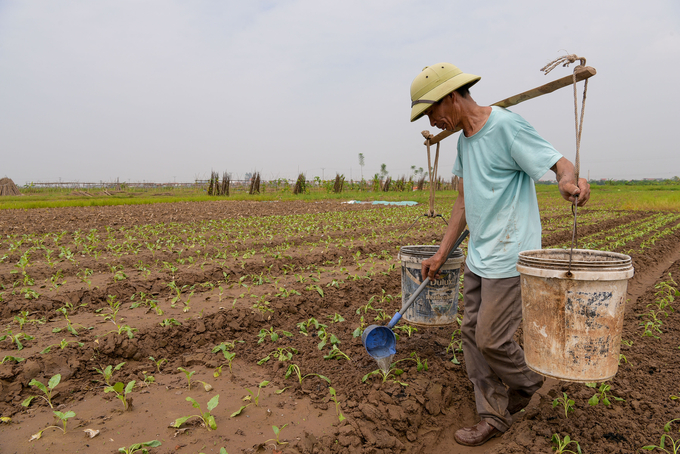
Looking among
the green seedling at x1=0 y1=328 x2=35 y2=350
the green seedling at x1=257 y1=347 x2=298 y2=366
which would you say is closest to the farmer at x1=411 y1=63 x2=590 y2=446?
the green seedling at x1=257 y1=347 x2=298 y2=366

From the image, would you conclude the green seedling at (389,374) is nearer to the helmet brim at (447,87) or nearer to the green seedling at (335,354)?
the green seedling at (335,354)

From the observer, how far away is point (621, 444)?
2.32 meters

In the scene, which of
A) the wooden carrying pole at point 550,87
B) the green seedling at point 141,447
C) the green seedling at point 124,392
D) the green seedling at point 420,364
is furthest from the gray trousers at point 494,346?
the green seedling at point 124,392

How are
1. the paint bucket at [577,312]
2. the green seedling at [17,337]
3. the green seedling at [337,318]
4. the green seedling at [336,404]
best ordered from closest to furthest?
the paint bucket at [577,312] < the green seedling at [336,404] < the green seedling at [17,337] < the green seedling at [337,318]

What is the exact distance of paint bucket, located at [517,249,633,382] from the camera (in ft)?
6.06

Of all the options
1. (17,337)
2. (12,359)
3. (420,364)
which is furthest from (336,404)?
(17,337)

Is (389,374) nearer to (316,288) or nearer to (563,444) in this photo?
(563,444)

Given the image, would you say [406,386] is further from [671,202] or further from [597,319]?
[671,202]

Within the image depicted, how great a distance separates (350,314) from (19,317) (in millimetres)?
3268

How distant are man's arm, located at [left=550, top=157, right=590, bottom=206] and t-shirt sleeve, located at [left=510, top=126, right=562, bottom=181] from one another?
0.04 meters

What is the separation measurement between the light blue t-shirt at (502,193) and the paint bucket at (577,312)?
24 cm

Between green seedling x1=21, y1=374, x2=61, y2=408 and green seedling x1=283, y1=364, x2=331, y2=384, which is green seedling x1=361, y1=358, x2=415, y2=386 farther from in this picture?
green seedling x1=21, y1=374, x2=61, y2=408

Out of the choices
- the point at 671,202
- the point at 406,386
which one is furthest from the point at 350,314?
the point at 671,202

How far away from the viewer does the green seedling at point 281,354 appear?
3.22 meters
